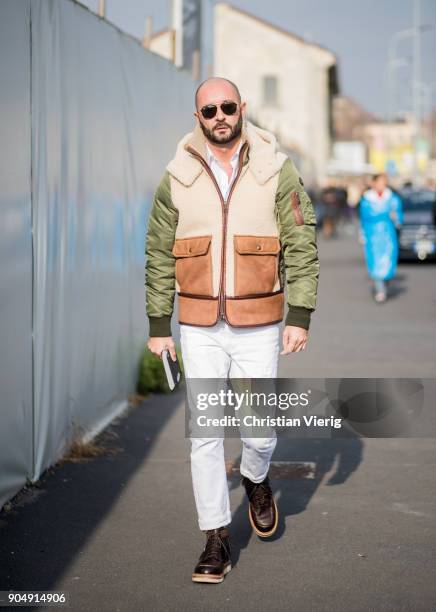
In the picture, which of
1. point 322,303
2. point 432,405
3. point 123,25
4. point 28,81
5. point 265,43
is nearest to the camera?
point 28,81

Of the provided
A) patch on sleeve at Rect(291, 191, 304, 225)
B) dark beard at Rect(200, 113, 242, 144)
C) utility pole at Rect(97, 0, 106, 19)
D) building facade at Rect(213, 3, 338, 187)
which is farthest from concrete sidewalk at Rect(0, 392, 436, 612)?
building facade at Rect(213, 3, 338, 187)

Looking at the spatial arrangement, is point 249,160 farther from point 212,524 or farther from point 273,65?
point 273,65

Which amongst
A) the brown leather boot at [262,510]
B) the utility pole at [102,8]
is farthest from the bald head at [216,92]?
the utility pole at [102,8]

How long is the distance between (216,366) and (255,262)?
1.55ft

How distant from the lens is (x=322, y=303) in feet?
56.1

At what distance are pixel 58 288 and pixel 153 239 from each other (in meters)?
1.79

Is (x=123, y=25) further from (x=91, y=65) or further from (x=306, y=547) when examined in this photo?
(x=306, y=547)

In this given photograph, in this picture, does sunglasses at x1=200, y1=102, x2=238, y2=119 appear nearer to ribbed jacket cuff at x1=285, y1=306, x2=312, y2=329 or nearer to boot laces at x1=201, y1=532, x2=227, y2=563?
ribbed jacket cuff at x1=285, y1=306, x2=312, y2=329

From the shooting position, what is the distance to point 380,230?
17328mm

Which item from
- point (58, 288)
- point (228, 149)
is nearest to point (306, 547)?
point (228, 149)

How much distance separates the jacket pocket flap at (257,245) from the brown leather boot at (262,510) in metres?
1.10

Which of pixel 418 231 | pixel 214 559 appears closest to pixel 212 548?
pixel 214 559

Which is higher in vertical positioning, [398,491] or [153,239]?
[153,239]

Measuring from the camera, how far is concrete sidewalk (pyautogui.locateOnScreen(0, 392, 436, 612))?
462cm
